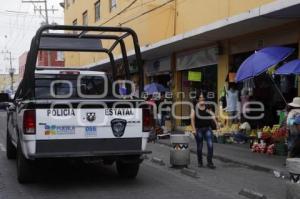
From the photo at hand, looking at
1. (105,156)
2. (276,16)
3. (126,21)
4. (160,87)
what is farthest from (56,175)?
(126,21)

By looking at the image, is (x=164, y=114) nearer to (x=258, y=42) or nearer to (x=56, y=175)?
(x=258, y=42)

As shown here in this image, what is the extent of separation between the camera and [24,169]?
891 cm

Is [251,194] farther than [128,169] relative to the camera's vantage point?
No

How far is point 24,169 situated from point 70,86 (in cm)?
212

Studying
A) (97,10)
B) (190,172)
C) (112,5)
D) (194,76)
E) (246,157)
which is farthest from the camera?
(97,10)

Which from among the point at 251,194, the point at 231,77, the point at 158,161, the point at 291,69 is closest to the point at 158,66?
the point at 231,77

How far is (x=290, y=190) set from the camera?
6688 millimetres

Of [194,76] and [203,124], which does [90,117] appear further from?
[194,76]

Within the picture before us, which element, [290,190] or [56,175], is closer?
[290,190]

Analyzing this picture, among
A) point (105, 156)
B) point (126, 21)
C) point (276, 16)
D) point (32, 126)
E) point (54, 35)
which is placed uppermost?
point (126, 21)

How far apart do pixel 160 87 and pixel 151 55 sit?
2.26 metres

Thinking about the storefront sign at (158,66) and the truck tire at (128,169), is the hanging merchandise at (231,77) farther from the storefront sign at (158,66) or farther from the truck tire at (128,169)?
the truck tire at (128,169)

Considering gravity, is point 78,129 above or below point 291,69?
below

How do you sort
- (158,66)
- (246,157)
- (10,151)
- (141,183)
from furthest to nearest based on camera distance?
(158,66) < (246,157) < (10,151) < (141,183)
